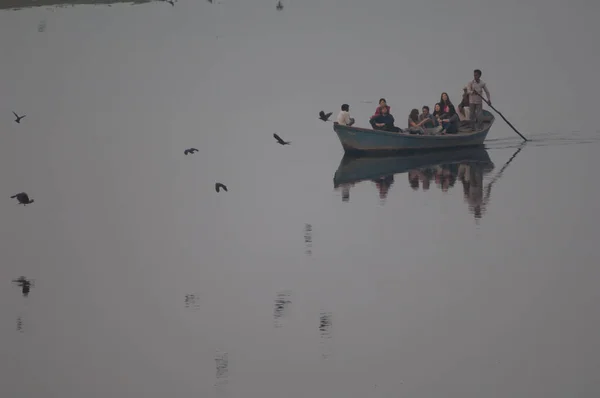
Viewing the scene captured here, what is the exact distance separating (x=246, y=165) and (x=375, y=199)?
5.15 m

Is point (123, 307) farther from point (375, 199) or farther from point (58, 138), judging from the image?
point (58, 138)

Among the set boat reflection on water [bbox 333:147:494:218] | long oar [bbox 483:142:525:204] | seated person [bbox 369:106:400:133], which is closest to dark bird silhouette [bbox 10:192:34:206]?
boat reflection on water [bbox 333:147:494:218]

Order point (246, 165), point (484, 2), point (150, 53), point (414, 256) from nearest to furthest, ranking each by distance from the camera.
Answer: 1. point (414, 256)
2. point (246, 165)
3. point (150, 53)
4. point (484, 2)

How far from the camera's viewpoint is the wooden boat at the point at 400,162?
23172mm

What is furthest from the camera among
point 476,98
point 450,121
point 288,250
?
point 476,98

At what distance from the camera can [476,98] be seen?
26.9 meters

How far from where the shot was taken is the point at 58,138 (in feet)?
96.0

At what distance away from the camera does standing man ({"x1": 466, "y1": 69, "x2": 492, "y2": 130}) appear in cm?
2664

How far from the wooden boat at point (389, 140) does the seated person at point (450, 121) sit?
17 centimetres

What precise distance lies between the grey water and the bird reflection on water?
0.37 ft

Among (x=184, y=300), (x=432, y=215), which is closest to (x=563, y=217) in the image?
(x=432, y=215)

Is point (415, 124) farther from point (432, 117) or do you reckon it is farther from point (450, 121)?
point (450, 121)

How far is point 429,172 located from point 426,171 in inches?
7.6

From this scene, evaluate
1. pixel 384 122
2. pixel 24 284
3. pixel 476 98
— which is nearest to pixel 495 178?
pixel 384 122
